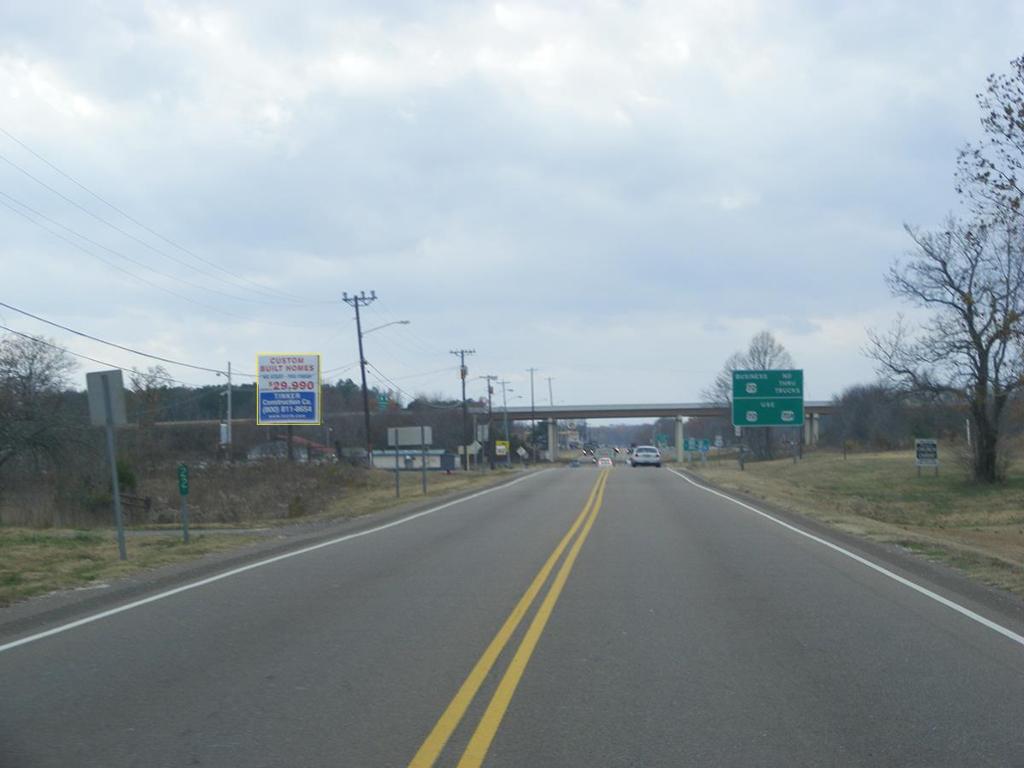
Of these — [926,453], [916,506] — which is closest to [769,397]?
[926,453]

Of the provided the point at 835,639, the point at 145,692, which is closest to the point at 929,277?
the point at 835,639

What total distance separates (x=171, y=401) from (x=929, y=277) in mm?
69112

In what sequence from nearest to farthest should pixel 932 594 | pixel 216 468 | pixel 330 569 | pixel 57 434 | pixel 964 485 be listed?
pixel 932 594 < pixel 330 569 < pixel 57 434 < pixel 964 485 < pixel 216 468

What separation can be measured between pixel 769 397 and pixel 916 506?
418 inches

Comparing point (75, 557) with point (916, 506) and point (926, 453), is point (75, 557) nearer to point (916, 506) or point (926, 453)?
point (916, 506)

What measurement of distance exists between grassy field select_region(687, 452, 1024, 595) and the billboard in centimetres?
1864

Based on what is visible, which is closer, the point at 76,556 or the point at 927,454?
the point at 76,556

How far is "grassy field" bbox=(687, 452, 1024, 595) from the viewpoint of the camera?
18.8m

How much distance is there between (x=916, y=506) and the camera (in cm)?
4350

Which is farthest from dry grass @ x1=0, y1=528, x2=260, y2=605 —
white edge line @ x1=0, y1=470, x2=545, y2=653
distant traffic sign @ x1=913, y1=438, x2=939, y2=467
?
distant traffic sign @ x1=913, y1=438, x2=939, y2=467

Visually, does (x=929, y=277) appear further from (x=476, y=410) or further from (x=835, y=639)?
(x=476, y=410)

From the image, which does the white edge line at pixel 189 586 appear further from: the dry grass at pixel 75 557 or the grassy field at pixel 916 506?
the grassy field at pixel 916 506

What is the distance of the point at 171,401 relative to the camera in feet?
311

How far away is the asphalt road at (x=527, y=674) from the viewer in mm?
6609
